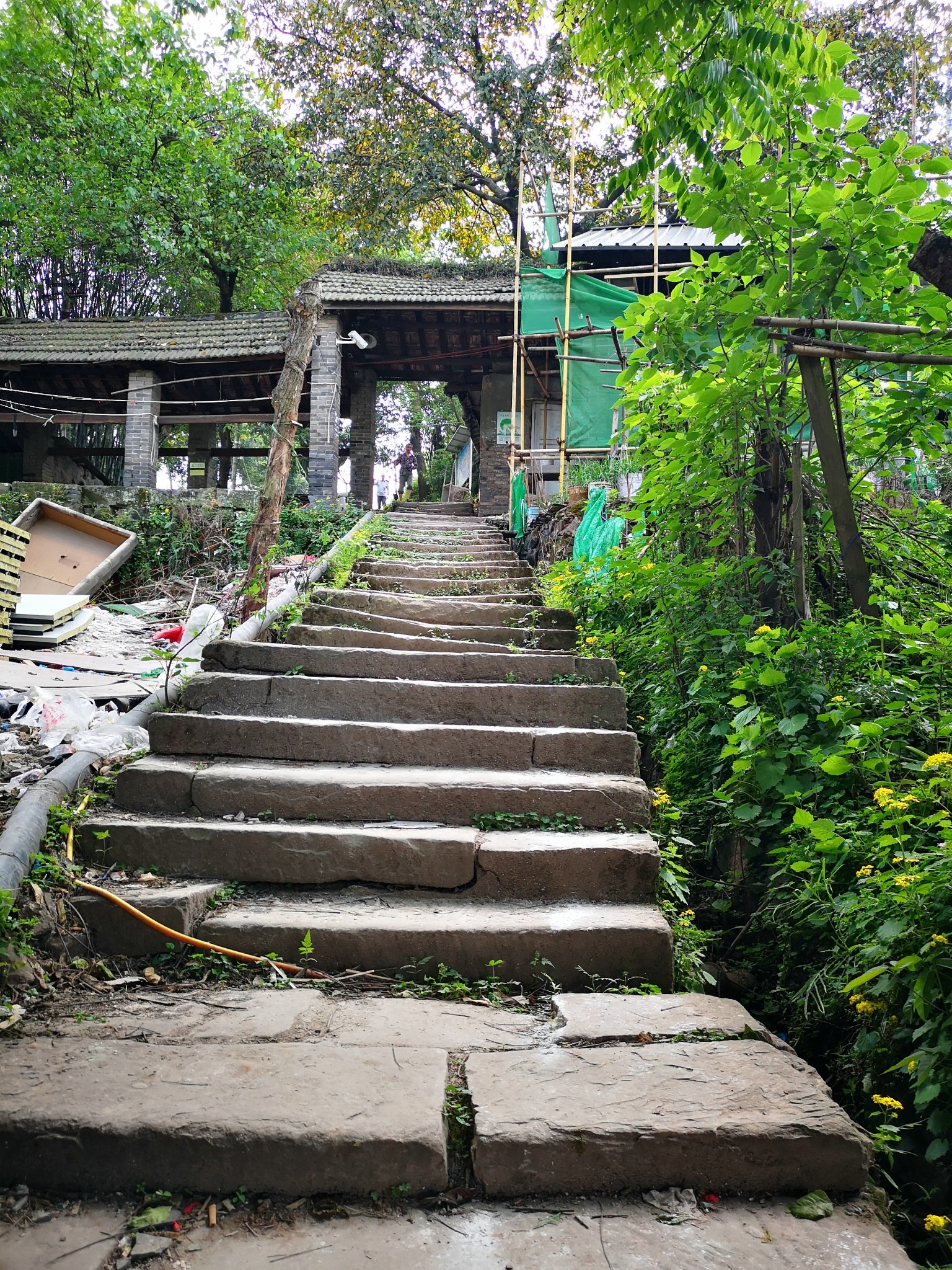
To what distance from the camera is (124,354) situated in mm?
13078

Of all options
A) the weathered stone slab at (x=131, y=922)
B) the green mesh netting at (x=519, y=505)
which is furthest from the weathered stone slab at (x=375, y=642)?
the green mesh netting at (x=519, y=505)

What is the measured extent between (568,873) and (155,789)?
5.71ft

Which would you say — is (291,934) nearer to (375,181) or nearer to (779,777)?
(779,777)

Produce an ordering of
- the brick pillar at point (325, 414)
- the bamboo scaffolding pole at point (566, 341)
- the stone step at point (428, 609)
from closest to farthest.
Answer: the stone step at point (428, 609)
the bamboo scaffolding pole at point (566, 341)
the brick pillar at point (325, 414)

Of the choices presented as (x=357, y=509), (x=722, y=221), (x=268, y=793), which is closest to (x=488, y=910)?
(x=268, y=793)

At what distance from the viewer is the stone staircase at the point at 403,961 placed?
1.74 metres

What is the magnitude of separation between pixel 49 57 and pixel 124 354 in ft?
26.0


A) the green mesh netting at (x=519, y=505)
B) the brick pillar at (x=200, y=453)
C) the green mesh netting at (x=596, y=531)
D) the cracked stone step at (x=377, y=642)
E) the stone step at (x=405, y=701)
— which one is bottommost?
the stone step at (x=405, y=701)

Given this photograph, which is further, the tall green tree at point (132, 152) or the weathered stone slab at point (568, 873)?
the tall green tree at point (132, 152)

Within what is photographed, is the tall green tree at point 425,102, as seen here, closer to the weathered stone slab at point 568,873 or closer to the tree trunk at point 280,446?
the tree trunk at point 280,446

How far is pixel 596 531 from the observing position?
6344mm

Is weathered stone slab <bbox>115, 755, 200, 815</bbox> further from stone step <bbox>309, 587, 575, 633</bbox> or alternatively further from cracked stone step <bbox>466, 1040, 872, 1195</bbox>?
stone step <bbox>309, 587, 575, 633</bbox>

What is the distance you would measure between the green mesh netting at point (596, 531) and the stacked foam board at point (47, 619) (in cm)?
456

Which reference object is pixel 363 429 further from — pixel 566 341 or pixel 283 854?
pixel 283 854
